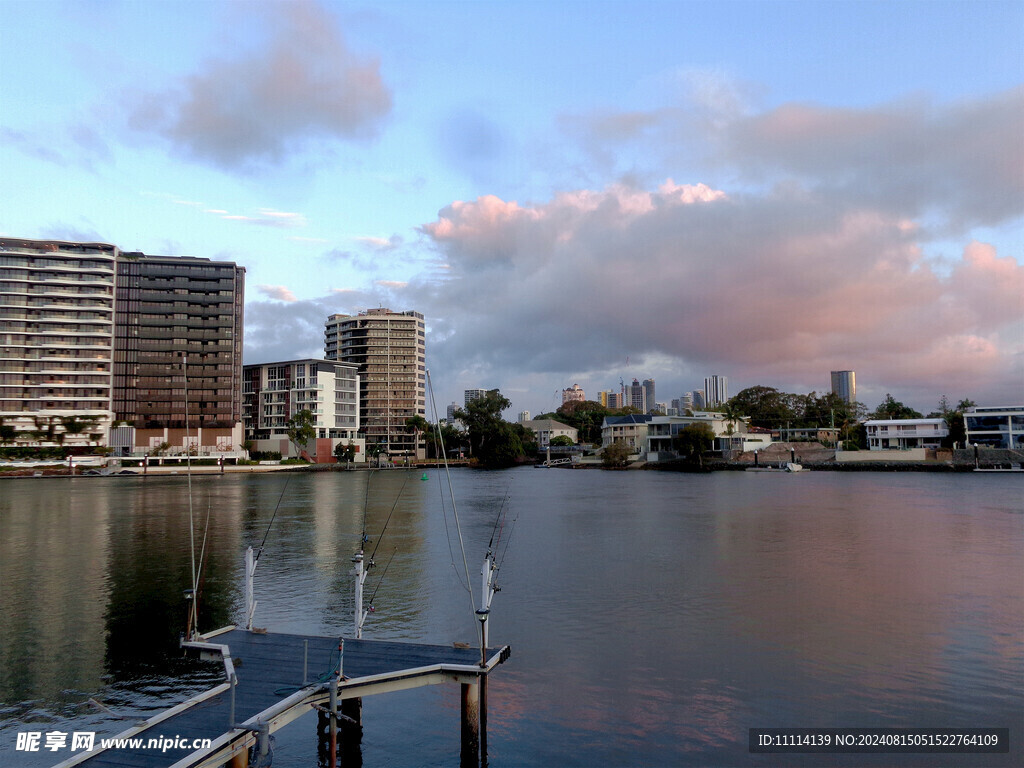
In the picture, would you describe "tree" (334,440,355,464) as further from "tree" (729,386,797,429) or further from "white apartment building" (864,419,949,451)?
"white apartment building" (864,419,949,451)

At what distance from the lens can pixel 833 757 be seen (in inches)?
522

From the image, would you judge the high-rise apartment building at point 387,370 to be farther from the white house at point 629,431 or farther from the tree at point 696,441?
the tree at point 696,441

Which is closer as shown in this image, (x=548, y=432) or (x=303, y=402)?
(x=303, y=402)

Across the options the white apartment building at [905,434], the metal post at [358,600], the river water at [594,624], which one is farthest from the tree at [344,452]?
the metal post at [358,600]

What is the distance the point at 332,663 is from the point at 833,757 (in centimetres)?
1013

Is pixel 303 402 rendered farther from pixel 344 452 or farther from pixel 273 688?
pixel 273 688

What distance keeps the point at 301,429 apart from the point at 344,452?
43.1ft

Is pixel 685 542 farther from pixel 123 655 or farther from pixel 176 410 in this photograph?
pixel 176 410

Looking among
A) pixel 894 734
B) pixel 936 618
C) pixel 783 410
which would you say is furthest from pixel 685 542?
pixel 783 410

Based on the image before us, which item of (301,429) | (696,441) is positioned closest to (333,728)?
(301,429)

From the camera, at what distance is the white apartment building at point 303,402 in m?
140

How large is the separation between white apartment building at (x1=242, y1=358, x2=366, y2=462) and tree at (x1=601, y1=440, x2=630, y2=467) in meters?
54.5

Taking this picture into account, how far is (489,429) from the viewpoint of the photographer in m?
157

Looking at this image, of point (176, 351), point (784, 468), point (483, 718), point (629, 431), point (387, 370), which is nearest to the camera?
point (483, 718)
